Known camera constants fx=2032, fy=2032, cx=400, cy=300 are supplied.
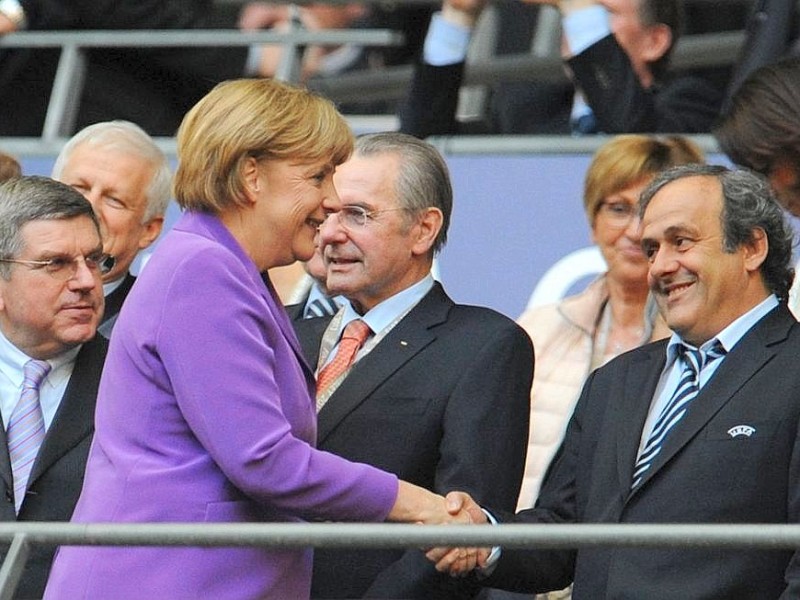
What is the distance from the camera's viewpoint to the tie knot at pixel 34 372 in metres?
4.84

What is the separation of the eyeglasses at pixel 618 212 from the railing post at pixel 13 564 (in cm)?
259

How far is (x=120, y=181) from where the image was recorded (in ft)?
18.7

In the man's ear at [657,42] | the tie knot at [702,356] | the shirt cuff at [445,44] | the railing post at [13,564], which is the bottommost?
the railing post at [13,564]

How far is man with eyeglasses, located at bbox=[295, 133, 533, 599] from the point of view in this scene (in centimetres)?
464

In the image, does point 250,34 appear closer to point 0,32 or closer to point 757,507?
point 0,32

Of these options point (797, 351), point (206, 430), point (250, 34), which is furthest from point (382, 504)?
point (250, 34)

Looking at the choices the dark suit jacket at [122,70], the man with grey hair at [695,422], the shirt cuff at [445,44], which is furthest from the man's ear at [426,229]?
the dark suit jacket at [122,70]

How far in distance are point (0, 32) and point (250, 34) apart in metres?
0.95

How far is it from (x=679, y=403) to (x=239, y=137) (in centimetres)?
117

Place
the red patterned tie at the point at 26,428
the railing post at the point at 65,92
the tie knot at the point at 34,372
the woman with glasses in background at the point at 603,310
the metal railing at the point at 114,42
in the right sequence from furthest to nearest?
the railing post at the point at 65,92
the metal railing at the point at 114,42
the woman with glasses in background at the point at 603,310
the tie knot at the point at 34,372
the red patterned tie at the point at 26,428

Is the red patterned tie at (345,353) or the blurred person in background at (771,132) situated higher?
the blurred person in background at (771,132)

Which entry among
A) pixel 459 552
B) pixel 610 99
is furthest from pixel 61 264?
pixel 610 99

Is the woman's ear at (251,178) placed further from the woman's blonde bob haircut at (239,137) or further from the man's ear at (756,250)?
the man's ear at (756,250)

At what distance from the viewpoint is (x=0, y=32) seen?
7.64m
